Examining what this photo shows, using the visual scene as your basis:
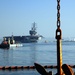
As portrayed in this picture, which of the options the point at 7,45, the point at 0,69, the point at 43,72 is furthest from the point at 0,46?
the point at 43,72

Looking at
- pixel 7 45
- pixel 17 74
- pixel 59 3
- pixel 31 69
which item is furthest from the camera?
pixel 7 45

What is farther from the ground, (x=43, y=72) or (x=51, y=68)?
(x=43, y=72)

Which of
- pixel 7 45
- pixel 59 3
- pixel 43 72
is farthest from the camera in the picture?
pixel 7 45

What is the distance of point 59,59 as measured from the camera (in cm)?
906

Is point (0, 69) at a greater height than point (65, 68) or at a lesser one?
lesser

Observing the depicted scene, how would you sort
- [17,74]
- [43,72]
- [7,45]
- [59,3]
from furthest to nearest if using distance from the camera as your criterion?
[7,45] → [17,74] → [43,72] → [59,3]

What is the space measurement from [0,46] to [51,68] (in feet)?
301

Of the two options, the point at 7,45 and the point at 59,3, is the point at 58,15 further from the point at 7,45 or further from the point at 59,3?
the point at 7,45

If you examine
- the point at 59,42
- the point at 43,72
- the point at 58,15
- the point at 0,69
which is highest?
the point at 58,15

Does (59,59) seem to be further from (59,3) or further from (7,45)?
(7,45)

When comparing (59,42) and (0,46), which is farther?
(0,46)

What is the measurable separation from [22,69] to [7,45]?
89.2 metres

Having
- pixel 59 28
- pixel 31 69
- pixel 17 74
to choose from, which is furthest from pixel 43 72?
pixel 31 69

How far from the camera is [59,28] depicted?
8992mm
